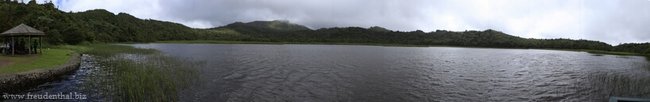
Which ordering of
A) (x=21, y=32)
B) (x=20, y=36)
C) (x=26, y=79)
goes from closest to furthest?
(x=26, y=79) → (x=21, y=32) → (x=20, y=36)

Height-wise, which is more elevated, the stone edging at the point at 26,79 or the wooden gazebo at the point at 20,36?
the wooden gazebo at the point at 20,36

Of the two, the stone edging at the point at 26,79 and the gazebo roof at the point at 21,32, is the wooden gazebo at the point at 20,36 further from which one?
the stone edging at the point at 26,79

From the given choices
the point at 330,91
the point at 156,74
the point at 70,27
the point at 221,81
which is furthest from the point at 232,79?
the point at 70,27

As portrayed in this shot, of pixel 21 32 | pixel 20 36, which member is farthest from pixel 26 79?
pixel 20 36

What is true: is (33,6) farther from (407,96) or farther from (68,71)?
(407,96)

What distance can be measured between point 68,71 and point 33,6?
45.8m

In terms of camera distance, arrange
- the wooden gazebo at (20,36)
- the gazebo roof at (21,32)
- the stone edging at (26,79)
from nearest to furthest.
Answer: the stone edging at (26,79)
the gazebo roof at (21,32)
the wooden gazebo at (20,36)

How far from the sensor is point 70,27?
6494 centimetres

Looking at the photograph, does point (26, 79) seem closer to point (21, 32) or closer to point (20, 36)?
point (21, 32)

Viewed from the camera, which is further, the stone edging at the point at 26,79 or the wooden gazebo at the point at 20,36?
the wooden gazebo at the point at 20,36

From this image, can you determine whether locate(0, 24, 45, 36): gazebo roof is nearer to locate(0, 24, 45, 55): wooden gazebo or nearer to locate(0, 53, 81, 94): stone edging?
locate(0, 24, 45, 55): wooden gazebo

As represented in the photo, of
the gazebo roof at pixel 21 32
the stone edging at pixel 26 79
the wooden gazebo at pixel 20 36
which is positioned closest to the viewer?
the stone edging at pixel 26 79

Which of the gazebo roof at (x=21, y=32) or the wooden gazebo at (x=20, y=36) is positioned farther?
the wooden gazebo at (x=20, y=36)

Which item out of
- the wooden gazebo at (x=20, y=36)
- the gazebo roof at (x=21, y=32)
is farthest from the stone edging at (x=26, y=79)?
the wooden gazebo at (x=20, y=36)
